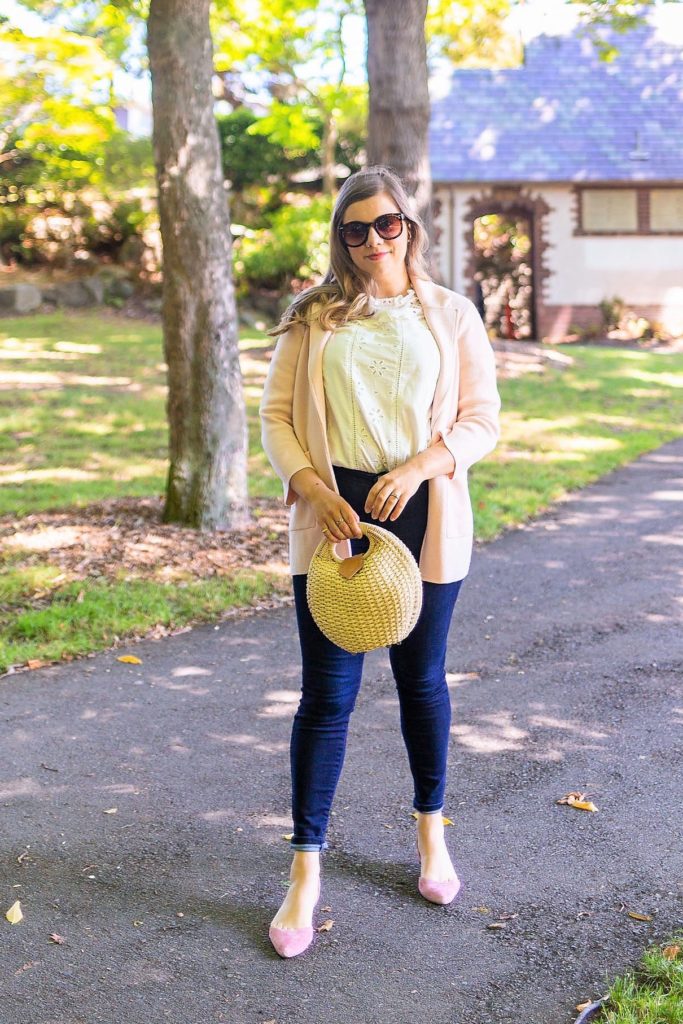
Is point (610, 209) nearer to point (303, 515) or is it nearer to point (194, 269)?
point (194, 269)

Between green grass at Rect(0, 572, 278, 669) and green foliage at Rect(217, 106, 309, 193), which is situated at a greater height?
green foliage at Rect(217, 106, 309, 193)

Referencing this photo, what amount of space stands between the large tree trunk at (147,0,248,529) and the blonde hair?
435 centimetres

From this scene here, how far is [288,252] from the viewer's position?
21.0m

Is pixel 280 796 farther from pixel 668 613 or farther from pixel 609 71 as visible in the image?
pixel 609 71

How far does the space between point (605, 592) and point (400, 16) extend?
22.4 ft

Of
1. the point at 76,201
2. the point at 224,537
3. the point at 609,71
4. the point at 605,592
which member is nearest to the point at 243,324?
the point at 76,201

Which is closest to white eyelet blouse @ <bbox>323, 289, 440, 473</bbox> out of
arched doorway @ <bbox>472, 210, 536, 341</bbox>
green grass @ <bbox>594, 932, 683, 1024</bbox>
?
green grass @ <bbox>594, 932, 683, 1024</bbox>

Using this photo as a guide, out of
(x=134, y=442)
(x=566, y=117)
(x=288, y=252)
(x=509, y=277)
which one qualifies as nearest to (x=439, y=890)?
(x=134, y=442)

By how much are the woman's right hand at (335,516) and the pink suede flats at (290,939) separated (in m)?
1.08

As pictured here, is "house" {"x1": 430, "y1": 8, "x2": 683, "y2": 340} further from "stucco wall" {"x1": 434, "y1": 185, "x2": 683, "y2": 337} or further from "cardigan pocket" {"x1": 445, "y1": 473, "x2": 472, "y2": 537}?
"cardigan pocket" {"x1": 445, "y1": 473, "x2": 472, "y2": 537}

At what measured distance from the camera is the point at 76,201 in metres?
23.1

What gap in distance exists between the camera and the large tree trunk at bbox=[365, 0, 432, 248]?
11.1 m

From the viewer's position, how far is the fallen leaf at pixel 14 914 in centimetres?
330

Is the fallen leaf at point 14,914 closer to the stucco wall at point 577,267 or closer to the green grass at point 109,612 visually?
the green grass at point 109,612
